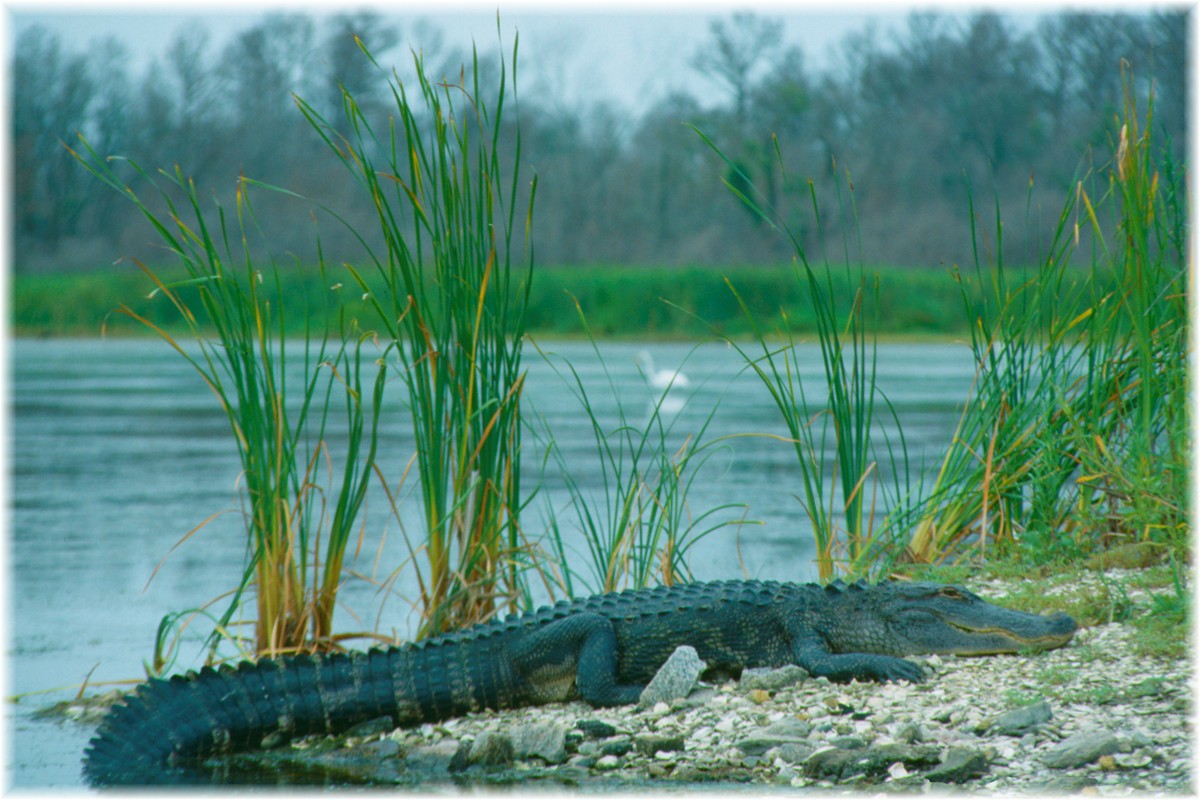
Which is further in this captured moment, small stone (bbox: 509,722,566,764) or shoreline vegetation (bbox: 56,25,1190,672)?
shoreline vegetation (bbox: 56,25,1190,672)

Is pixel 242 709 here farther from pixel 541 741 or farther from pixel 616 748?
pixel 616 748

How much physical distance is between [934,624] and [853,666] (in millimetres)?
295

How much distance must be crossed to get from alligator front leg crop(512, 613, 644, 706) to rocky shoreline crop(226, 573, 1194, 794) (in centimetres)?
6

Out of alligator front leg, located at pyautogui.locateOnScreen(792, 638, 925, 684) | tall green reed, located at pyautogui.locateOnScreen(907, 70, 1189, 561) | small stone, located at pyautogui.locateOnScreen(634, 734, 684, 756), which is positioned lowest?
small stone, located at pyautogui.locateOnScreen(634, 734, 684, 756)

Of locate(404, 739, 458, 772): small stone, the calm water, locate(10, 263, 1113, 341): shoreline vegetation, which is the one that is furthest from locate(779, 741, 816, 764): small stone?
locate(10, 263, 1113, 341): shoreline vegetation

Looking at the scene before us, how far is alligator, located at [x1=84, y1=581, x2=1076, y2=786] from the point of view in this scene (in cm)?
300

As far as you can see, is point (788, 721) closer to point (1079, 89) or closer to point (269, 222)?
point (1079, 89)

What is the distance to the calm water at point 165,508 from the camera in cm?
398

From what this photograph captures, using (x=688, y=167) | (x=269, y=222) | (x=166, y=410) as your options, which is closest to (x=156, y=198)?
(x=269, y=222)

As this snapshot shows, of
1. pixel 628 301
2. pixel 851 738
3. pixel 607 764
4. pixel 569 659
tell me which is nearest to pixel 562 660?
pixel 569 659

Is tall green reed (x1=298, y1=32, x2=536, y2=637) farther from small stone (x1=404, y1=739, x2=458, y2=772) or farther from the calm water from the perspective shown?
small stone (x1=404, y1=739, x2=458, y2=772)

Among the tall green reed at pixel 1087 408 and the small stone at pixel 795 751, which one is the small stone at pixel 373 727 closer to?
the small stone at pixel 795 751

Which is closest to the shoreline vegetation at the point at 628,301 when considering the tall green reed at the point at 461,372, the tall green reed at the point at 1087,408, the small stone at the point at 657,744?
the tall green reed at the point at 1087,408

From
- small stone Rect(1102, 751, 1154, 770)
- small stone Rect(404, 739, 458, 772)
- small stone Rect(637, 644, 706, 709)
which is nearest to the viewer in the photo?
small stone Rect(1102, 751, 1154, 770)
